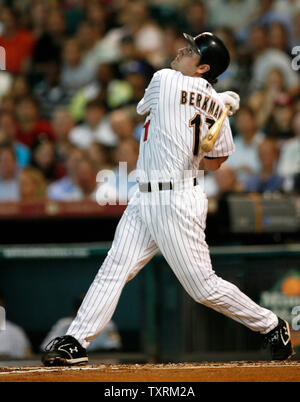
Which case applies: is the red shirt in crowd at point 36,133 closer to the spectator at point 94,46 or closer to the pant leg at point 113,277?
the spectator at point 94,46

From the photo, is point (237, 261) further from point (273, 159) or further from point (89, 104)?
point (89, 104)

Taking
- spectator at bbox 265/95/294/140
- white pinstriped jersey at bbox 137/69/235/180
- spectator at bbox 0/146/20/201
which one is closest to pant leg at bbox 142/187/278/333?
white pinstriped jersey at bbox 137/69/235/180

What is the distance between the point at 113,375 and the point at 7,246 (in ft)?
10.0

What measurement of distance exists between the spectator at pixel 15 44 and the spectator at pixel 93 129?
134 centimetres

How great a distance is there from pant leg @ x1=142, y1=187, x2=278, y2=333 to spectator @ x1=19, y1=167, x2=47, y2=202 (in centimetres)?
334

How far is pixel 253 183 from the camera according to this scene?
7.65 meters

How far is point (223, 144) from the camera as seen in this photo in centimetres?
467

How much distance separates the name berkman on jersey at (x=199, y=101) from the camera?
14.9 feet

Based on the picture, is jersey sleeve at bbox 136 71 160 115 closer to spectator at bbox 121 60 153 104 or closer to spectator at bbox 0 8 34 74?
spectator at bbox 121 60 153 104

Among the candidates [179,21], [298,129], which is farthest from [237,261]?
[179,21]

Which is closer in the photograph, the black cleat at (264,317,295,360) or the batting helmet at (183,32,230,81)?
the batting helmet at (183,32,230,81)

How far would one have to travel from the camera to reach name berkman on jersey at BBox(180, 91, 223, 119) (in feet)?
14.9

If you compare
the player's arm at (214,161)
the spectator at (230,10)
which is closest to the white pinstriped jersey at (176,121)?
the player's arm at (214,161)
